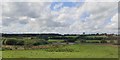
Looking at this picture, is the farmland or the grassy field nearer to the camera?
the grassy field

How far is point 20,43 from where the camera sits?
46.8 meters

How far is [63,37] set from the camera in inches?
2349

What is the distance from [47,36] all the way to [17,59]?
34131 millimetres

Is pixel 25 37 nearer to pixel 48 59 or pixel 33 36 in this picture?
pixel 33 36

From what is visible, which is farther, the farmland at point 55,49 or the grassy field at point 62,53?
the farmland at point 55,49

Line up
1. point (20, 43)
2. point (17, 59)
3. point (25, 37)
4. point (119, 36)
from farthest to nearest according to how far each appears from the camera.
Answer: point (25, 37) → point (20, 43) → point (119, 36) → point (17, 59)

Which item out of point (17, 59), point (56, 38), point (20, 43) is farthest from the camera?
point (56, 38)

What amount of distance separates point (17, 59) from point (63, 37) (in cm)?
3598

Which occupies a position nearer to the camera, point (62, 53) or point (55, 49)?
point (62, 53)

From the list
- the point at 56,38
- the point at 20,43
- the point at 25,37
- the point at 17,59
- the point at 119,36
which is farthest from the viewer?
the point at 56,38

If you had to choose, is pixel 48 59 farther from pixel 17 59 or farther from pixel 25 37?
pixel 25 37

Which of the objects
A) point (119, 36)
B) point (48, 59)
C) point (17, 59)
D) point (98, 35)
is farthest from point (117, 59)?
point (98, 35)

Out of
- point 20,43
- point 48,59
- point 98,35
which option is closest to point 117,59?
point 48,59

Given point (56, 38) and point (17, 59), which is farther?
point (56, 38)
